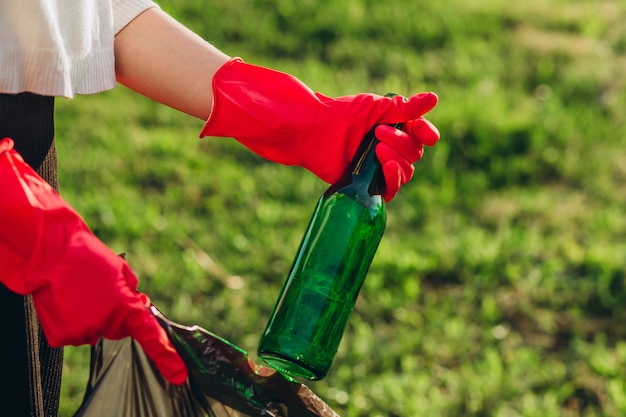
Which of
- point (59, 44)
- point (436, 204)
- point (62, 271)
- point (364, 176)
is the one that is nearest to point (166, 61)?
point (59, 44)

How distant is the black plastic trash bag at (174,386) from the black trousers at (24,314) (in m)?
0.13

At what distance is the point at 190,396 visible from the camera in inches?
57.6

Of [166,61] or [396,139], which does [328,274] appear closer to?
[396,139]

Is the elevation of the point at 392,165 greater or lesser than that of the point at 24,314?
greater

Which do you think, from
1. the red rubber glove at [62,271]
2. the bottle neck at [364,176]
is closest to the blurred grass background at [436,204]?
the bottle neck at [364,176]

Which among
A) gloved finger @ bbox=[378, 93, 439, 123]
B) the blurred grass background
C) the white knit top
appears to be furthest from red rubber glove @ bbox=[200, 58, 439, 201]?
the blurred grass background

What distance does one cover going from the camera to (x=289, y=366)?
1.60 m

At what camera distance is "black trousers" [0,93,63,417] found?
144cm

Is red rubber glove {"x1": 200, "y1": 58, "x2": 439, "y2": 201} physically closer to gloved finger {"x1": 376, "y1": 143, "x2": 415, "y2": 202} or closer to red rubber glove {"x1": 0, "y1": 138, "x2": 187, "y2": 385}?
gloved finger {"x1": 376, "y1": 143, "x2": 415, "y2": 202}

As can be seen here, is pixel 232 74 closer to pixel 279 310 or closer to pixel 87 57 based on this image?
pixel 87 57

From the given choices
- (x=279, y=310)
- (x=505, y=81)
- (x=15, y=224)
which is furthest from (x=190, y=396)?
(x=505, y=81)

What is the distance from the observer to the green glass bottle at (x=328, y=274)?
1.59m

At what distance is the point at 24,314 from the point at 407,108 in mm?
690

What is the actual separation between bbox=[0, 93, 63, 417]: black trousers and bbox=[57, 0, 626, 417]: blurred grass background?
1085 mm
